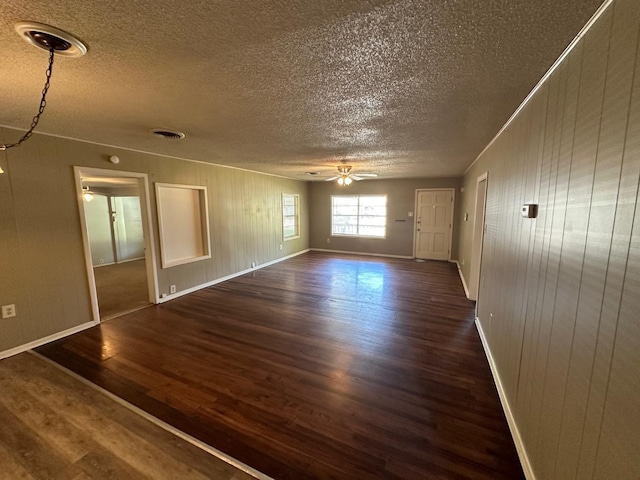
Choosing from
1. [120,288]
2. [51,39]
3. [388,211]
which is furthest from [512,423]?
[388,211]

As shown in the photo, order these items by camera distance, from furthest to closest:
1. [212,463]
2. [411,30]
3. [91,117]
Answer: [91,117] < [212,463] < [411,30]

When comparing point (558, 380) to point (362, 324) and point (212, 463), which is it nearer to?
point (212, 463)

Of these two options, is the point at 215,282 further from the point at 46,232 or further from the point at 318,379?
the point at 318,379

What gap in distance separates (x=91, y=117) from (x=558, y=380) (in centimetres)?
386

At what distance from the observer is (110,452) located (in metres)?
1.69

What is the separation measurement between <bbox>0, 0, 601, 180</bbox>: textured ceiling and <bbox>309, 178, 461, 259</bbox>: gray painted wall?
466 cm

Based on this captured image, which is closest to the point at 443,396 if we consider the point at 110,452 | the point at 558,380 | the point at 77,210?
the point at 558,380

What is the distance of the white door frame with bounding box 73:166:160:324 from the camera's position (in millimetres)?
3289

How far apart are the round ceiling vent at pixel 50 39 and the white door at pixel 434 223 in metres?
7.26

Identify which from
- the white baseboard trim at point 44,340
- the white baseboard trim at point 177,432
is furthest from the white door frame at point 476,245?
the white baseboard trim at point 44,340

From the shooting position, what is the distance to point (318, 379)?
2.39 meters

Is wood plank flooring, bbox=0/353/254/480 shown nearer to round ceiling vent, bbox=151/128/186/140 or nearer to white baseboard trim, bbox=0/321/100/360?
white baseboard trim, bbox=0/321/100/360

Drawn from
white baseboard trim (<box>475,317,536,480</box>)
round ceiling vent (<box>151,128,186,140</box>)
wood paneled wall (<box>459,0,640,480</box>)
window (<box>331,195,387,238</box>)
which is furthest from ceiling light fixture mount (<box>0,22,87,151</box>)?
window (<box>331,195,387,238</box>)

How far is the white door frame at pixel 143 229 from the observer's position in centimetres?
329
